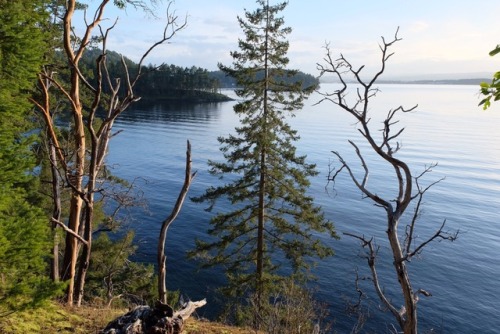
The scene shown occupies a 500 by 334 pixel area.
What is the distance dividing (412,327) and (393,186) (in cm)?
3471

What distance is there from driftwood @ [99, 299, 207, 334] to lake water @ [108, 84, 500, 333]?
494 cm

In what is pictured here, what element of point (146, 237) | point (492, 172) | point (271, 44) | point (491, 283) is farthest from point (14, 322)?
point (492, 172)

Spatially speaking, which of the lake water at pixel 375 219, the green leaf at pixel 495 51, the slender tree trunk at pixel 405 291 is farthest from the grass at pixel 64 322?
the green leaf at pixel 495 51

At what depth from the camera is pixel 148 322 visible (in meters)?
6.42

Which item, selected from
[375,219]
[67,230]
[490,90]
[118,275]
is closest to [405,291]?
[490,90]

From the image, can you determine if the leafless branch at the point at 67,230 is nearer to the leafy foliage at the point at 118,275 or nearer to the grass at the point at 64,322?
the grass at the point at 64,322

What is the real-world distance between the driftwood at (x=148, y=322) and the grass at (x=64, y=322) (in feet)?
3.49

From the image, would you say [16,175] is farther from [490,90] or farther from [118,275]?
[118,275]

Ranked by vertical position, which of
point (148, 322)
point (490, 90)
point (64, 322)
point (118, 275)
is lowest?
point (118, 275)

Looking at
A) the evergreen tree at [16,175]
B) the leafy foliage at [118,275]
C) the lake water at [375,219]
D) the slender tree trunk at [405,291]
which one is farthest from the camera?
the lake water at [375,219]

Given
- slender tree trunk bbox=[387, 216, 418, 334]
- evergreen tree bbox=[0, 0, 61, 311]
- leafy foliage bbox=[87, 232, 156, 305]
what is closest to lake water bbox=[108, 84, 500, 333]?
slender tree trunk bbox=[387, 216, 418, 334]

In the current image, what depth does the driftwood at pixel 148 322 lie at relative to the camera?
6129 mm

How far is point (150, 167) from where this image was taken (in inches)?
1863

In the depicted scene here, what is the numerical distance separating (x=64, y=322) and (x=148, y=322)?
2055 mm
